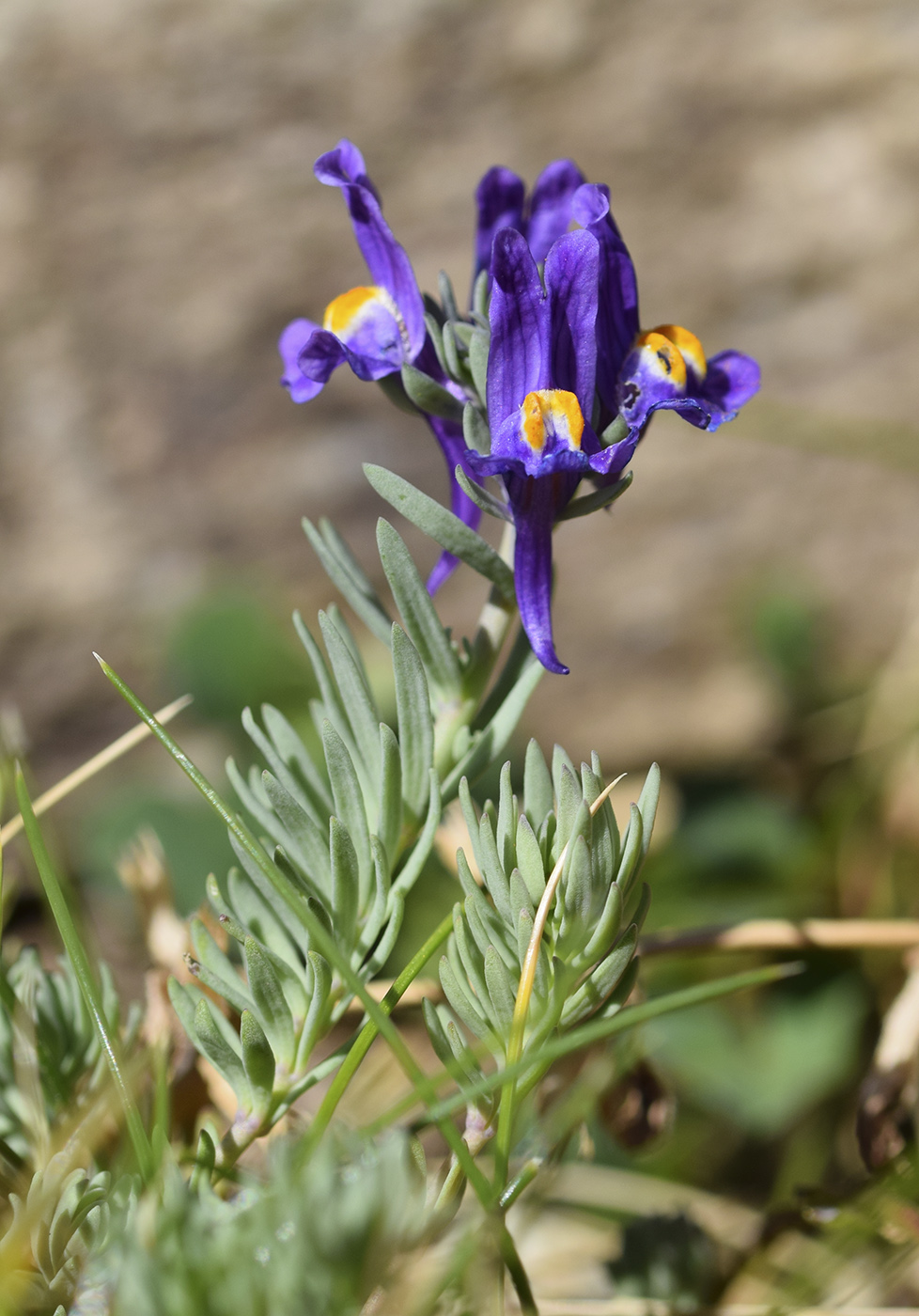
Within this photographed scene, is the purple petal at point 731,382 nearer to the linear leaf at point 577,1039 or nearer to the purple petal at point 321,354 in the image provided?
the purple petal at point 321,354

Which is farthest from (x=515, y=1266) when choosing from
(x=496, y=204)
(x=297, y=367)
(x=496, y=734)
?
(x=496, y=204)

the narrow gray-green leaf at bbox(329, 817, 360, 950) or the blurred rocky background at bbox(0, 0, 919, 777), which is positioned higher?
the blurred rocky background at bbox(0, 0, 919, 777)

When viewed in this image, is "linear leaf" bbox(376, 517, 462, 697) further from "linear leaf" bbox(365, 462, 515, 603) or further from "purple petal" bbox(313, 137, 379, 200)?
"purple petal" bbox(313, 137, 379, 200)

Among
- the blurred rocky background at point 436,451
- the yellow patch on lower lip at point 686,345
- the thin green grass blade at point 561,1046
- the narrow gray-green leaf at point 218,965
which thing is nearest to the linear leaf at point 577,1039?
the thin green grass blade at point 561,1046

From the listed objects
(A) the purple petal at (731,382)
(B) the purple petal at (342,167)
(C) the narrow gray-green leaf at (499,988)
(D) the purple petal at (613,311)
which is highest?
(B) the purple petal at (342,167)

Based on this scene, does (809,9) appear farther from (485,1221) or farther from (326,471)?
(485,1221)

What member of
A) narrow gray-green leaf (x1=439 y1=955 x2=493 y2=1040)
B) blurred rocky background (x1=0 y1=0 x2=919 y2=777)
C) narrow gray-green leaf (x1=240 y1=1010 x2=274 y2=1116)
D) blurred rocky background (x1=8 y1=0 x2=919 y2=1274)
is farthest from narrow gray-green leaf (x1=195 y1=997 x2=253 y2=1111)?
blurred rocky background (x1=0 y1=0 x2=919 y2=777)

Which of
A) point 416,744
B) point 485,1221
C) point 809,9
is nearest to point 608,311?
point 416,744
